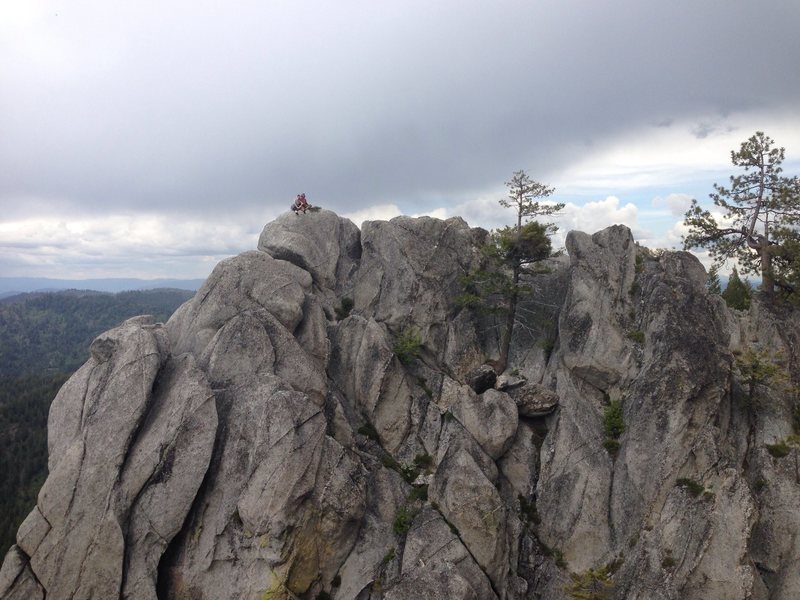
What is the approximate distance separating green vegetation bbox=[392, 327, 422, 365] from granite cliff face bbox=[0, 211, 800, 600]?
0.73 meters

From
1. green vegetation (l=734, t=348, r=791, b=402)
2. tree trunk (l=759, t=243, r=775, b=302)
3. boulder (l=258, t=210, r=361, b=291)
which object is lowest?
green vegetation (l=734, t=348, r=791, b=402)

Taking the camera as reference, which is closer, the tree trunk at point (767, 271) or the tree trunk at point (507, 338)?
the tree trunk at point (767, 271)

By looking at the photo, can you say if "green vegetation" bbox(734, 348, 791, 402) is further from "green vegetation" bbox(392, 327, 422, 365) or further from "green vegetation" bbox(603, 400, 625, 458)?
"green vegetation" bbox(392, 327, 422, 365)

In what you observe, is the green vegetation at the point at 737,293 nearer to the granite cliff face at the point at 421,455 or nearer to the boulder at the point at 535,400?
the granite cliff face at the point at 421,455

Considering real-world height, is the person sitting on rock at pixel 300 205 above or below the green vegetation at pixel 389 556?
above

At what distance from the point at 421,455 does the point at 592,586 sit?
14.6 m

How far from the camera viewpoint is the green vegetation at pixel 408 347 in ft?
133

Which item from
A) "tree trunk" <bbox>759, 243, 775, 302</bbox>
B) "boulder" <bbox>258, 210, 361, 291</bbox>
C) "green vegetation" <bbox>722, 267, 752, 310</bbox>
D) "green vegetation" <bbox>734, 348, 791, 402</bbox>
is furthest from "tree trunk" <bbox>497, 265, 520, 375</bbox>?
"tree trunk" <bbox>759, 243, 775, 302</bbox>

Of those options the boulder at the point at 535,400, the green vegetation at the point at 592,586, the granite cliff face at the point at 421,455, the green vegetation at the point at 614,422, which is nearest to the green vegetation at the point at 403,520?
the granite cliff face at the point at 421,455

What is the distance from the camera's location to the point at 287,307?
38.3 m

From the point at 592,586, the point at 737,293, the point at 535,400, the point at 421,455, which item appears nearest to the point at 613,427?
the point at 535,400

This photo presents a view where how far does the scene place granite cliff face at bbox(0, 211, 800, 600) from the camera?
91.1ft

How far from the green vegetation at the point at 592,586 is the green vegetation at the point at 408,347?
2032 centimetres

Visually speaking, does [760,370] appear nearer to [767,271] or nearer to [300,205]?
[767,271]
